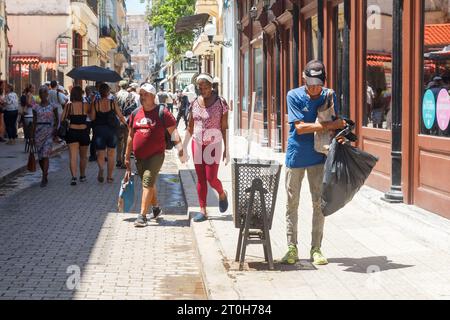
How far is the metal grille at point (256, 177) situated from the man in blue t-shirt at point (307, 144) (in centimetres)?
24

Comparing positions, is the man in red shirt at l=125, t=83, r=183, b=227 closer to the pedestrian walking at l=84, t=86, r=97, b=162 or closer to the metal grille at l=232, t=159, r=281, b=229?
the metal grille at l=232, t=159, r=281, b=229

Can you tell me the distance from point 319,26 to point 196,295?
9623mm

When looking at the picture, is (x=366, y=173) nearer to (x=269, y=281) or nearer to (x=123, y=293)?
(x=269, y=281)

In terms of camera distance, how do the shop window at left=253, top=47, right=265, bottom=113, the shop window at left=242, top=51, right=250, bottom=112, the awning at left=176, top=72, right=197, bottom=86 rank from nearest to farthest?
1. the shop window at left=253, top=47, right=265, bottom=113
2. the shop window at left=242, top=51, right=250, bottom=112
3. the awning at left=176, top=72, right=197, bottom=86

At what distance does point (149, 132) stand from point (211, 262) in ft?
9.39

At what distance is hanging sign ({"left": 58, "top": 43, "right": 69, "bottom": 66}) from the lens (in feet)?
118

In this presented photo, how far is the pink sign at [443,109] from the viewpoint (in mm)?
8742

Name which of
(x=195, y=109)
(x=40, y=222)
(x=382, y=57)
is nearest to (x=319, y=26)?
(x=382, y=57)

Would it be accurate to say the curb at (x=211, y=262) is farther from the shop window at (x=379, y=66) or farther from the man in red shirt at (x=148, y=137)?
the shop window at (x=379, y=66)

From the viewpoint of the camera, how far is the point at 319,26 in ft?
49.9

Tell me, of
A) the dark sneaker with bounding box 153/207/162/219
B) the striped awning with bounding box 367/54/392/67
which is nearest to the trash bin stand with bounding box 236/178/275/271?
the dark sneaker with bounding box 153/207/162/219

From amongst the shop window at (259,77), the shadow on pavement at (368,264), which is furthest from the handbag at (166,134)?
the shop window at (259,77)

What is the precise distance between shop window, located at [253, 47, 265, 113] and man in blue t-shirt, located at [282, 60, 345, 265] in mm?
15269

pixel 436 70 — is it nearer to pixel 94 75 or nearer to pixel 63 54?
pixel 94 75
